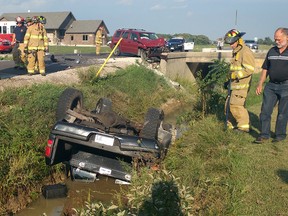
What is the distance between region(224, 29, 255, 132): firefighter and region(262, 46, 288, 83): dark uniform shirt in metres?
0.65

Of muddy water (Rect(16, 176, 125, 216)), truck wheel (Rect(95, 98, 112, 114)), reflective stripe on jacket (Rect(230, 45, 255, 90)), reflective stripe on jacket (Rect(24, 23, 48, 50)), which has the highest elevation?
reflective stripe on jacket (Rect(24, 23, 48, 50))

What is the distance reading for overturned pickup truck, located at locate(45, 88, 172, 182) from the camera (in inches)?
198

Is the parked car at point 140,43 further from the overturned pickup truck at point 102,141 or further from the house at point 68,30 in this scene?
the house at point 68,30

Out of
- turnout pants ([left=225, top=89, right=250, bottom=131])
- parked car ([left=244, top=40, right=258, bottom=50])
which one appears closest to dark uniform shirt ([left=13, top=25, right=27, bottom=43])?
turnout pants ([left=225, top=89, right=250, bottom=131])

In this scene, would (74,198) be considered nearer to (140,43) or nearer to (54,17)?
(140,43)

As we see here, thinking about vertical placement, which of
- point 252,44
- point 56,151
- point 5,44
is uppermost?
point 252,44

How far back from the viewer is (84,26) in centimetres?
6128

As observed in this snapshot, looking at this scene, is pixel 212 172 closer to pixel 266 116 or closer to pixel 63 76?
pixel 266 116

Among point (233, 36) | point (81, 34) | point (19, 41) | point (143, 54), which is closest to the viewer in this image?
point (233, 36)

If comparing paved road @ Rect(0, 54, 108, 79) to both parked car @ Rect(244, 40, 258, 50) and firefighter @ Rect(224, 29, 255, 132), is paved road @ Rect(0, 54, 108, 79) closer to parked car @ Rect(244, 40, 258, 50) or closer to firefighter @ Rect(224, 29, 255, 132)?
firefighter @ Rect(224, 29, 255, 132)

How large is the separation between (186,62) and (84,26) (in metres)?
43.6

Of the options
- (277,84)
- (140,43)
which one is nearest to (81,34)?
(140,43)

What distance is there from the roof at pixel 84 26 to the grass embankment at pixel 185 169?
52412 mm

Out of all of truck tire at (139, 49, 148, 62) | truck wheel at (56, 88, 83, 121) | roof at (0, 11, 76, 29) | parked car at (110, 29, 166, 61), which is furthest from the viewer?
roof at (0, 11, 76, 29)
